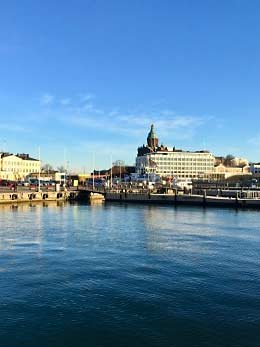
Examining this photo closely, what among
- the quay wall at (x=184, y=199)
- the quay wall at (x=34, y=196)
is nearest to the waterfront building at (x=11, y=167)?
the quay wall at (x=34, y=196)

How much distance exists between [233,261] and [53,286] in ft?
49.0

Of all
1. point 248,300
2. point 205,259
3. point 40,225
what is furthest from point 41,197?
point 248,300

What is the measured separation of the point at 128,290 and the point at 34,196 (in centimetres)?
8474

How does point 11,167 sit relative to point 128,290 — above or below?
above

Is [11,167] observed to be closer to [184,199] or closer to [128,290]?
[184,199]

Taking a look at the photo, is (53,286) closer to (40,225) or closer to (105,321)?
(105,321)

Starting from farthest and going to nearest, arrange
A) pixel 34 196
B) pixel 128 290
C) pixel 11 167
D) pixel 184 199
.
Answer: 1. pixel 11 167
2. pixel 34 196
3. pixel 184 199
4. pixel 128 290

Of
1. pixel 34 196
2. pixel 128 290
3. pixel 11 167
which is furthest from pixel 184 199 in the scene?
pixel 11 167

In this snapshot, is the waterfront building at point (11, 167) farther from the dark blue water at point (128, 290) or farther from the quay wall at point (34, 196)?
the dark blue water at point (128, 290)

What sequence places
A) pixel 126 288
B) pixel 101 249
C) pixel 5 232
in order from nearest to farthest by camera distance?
pixel 126 288
pixel 101 249
pixel 5 232

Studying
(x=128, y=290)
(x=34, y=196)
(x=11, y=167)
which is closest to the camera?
(x=128, y=290)

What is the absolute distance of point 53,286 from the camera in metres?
27.4

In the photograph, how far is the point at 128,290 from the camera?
26.5 meters

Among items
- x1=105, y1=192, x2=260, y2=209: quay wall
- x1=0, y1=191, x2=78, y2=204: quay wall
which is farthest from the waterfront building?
x1=105, y1=192, x2=260, y2=209: quay wall
